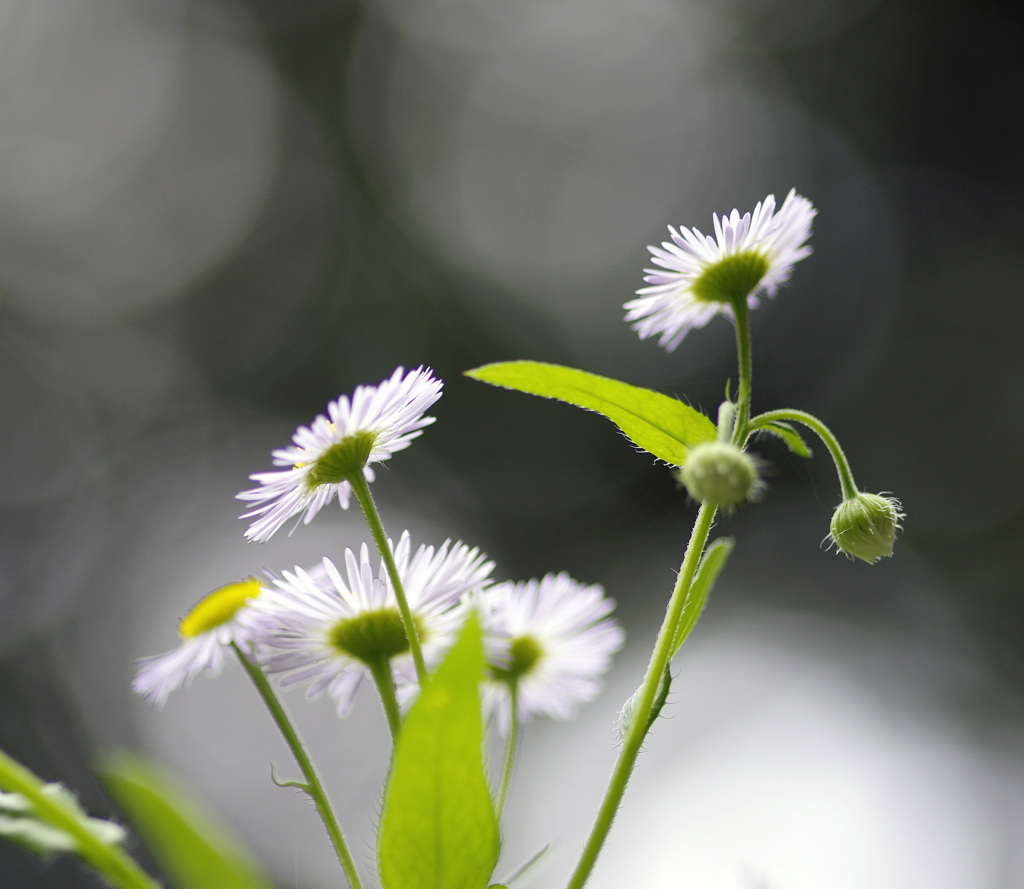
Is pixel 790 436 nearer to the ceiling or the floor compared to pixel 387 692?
nearer to the ceiling

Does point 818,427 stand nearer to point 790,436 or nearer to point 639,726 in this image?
point 790,436

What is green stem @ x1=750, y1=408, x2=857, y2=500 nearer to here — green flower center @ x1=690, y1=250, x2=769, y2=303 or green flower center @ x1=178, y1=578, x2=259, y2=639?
green flower center @ x1=690, y1=250, x2=769, y2=303

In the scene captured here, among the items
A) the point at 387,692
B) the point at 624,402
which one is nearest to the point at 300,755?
the point at 387,692

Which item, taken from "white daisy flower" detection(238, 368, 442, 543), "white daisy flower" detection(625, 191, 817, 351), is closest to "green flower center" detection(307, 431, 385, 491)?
"white daisy flower" detection(238, 368, 442, 543)

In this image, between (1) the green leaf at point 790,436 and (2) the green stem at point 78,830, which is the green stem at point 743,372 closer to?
(1) the green leaf at point 790,436

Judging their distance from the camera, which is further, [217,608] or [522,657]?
[522,657]

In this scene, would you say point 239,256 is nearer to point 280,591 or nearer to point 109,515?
point 109,515
